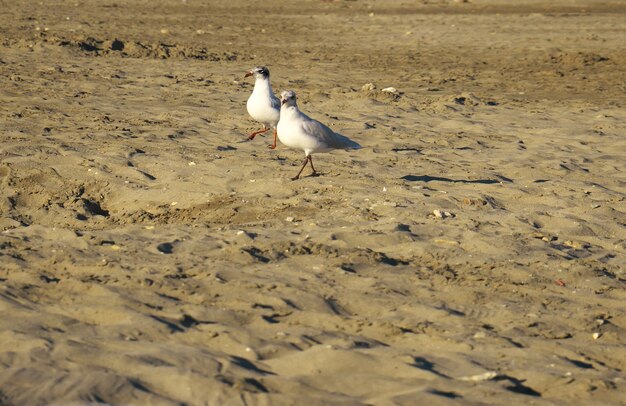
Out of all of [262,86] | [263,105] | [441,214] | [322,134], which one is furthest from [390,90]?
[441,214]

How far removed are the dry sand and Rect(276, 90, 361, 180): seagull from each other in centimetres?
28

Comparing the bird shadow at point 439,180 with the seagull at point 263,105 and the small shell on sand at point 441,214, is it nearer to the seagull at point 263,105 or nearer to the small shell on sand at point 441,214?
the small shell on sand at point 441,214

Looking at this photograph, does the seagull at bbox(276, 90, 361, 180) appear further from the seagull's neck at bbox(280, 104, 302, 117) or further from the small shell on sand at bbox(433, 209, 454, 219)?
the small shell on sand at bbox(433, 209, 454, 219)

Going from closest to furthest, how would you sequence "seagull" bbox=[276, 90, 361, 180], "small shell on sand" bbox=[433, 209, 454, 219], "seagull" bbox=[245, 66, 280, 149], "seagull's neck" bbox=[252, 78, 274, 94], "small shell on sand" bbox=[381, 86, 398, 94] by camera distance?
"small shell on sand" bbox=[433, 209, 454, 219] → "seagull" bbox=[276, 90, 361, 180] → "seagull" bbox=[245, 66, 280, 149] → "seagull's neck" bbox=[252, 78, 274, 94] → "small shell on sand" bbox=[381, 86, 398, 94]

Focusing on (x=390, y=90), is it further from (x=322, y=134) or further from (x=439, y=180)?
(x=322, y=134)

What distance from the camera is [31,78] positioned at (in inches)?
529

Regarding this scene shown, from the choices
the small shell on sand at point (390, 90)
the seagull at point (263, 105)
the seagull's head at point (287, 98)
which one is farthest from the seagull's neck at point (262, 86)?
the small shell on sand at point (390, 90)

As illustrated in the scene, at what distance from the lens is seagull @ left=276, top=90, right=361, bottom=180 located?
8.91m

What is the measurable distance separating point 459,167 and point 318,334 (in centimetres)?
472

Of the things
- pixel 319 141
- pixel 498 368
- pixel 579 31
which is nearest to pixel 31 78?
pixel 319 141

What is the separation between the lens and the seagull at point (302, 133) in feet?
29.2

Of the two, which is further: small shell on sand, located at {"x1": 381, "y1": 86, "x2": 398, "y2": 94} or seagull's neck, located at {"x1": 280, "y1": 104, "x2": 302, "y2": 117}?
small shell on sand, located at {"x1": 381, "y1": 86, "x2": 398, "y2": 94}

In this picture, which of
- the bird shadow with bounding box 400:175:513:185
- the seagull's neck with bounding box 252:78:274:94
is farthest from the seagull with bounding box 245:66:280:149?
the bird shadow with bounding box 400:175:513:185

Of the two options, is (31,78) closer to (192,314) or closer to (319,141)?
(319,141)
